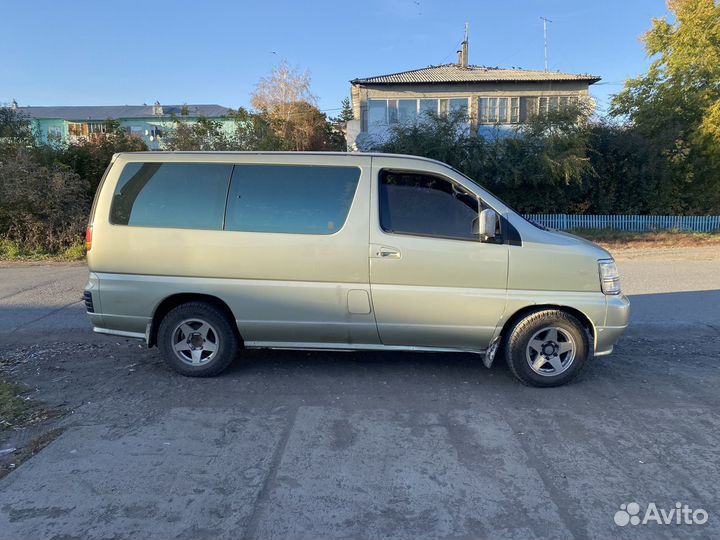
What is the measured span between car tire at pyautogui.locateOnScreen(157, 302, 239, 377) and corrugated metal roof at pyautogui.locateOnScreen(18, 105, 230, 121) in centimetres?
5985

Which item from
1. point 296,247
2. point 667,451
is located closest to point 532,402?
point 667,451

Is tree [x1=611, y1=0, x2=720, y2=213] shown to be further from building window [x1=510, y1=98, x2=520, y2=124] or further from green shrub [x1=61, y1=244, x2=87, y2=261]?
green shrub [x1=61, y1=244, x2=87, y2=261]

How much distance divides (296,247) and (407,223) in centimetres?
103

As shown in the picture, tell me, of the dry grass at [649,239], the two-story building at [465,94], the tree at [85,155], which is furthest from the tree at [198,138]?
the dry grass at [649,239]

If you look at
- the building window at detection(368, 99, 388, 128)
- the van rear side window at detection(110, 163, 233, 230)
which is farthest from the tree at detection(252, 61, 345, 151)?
the van rear side window at detection(110, 163, 233, 230)

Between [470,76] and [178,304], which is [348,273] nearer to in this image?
[178,304]

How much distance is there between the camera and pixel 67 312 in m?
7.50

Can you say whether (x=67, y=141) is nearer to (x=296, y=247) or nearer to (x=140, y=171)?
(x=140, y=171)

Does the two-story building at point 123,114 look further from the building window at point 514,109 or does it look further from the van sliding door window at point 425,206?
the van sliding door window at point 425,206

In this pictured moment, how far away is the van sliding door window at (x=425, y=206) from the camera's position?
4637mm

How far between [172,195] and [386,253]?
2.12m

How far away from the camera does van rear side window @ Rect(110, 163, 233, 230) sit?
4820 millimetres

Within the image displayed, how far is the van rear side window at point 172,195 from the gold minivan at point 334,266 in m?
0.01

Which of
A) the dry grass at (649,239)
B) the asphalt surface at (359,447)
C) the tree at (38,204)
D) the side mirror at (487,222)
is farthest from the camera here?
the dry grass at (649,239)
